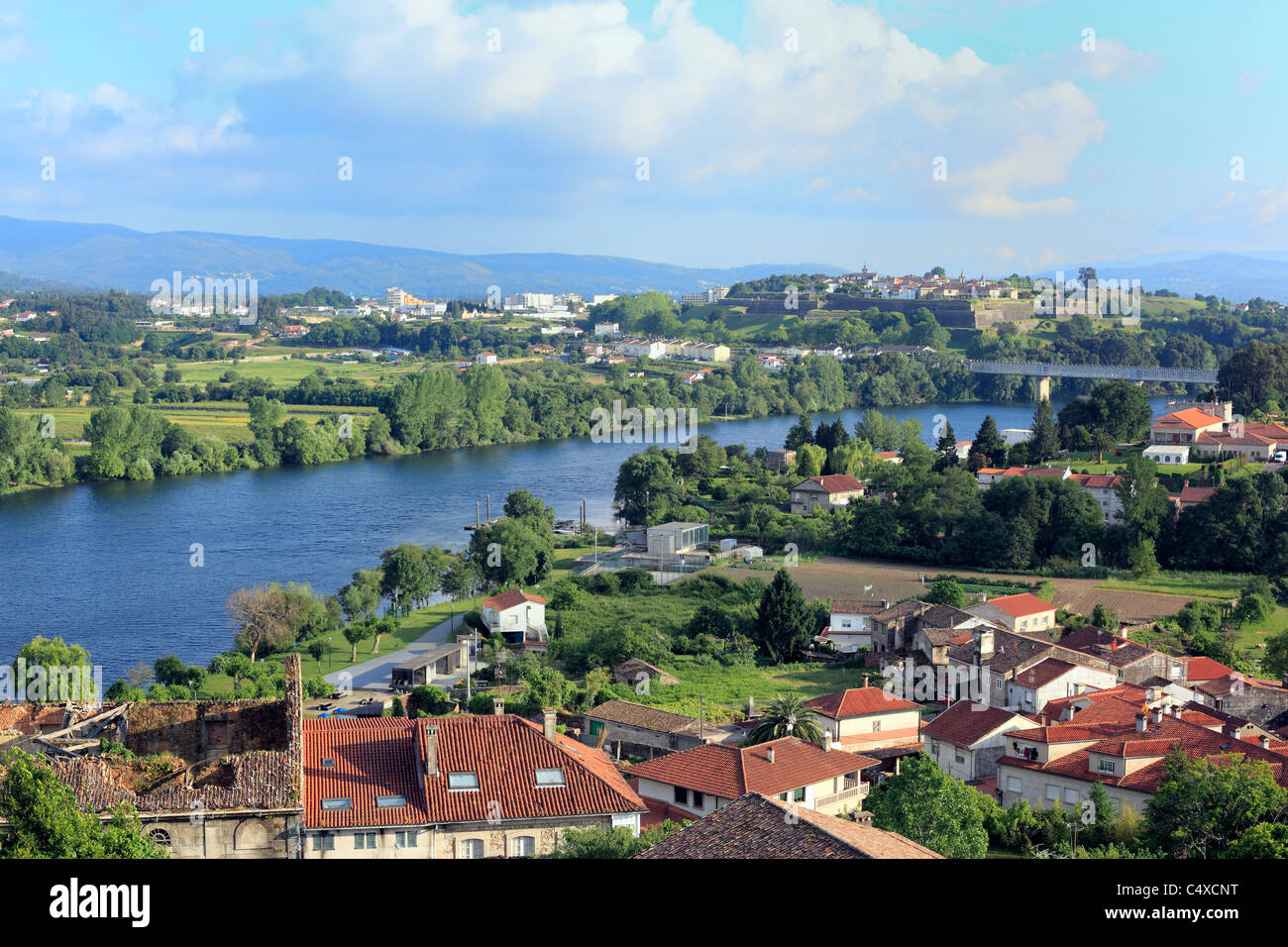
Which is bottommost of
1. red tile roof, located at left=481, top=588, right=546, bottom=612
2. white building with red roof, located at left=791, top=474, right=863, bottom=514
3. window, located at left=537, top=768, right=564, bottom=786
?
red tile roof, located at left=481, top=588, right=546, bottom=612

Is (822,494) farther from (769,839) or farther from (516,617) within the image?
(769,839)

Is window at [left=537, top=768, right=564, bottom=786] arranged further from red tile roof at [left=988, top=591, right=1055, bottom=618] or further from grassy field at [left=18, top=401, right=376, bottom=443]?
grassy field at [left=18, top=401, right=376, bottom=443]

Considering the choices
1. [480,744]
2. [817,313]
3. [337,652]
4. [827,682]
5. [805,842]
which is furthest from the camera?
[817,313]

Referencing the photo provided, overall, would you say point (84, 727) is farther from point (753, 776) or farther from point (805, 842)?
point (805, 842)

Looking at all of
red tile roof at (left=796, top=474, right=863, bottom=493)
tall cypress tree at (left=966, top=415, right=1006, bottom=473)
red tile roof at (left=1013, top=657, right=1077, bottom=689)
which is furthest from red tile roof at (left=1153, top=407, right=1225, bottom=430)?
red tile roof at (left=1013, top=657, right=1077, bottom=689)

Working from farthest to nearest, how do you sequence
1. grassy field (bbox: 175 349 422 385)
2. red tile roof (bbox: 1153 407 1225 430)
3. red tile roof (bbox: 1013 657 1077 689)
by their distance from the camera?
grassy field (bbox: 175 349 422 385) → red tile roof (bbox: 1153 407 1225 430) → red tile roof (bbox: 1013 657 1077 689)

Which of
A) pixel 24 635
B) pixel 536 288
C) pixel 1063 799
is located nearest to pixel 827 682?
pixel 1063 799
